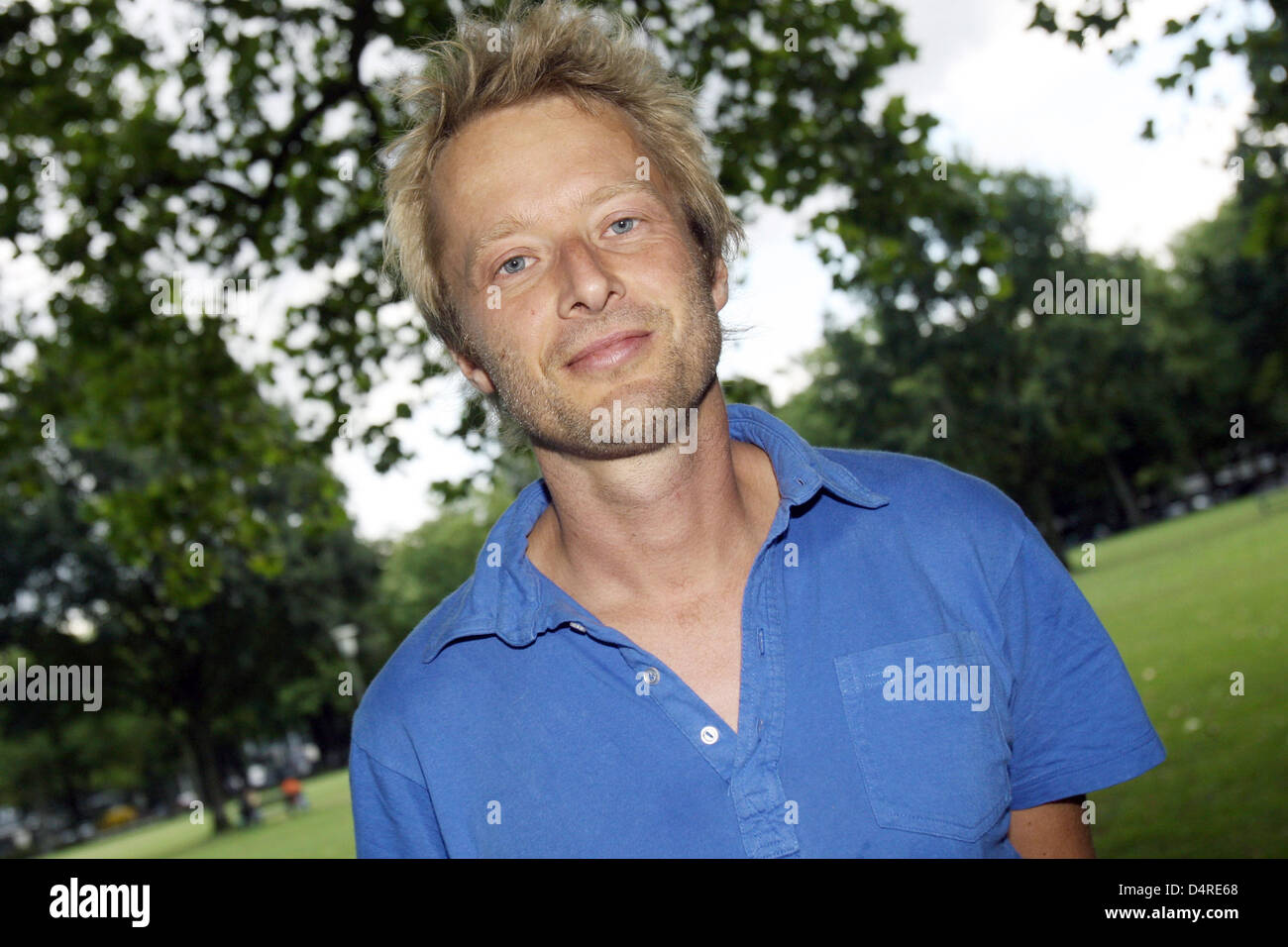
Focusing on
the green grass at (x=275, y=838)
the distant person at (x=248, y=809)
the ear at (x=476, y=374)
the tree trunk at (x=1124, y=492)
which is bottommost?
the green grass at (x=275, y=838)

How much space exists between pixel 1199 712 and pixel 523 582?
11726mm

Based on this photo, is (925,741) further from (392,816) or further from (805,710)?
(392,816)

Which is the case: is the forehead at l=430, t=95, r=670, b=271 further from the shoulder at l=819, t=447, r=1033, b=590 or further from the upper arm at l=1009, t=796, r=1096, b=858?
the upper arm at l=1009, t=796, r=1096, b=858

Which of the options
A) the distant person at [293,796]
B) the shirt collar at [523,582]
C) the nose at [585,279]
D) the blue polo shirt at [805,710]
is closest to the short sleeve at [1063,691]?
the blue polo shirt at [805,710]

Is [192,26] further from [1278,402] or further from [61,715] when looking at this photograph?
[1278,402]

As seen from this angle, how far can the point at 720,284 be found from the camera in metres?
3.28

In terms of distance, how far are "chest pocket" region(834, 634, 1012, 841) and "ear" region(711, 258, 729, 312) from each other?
1.30 m

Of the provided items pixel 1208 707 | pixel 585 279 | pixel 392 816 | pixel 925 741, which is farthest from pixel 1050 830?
pixel 1208 707

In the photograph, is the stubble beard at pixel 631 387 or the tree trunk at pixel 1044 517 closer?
the stubble beard at pixel 631 387

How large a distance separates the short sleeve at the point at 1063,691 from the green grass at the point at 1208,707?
18.6 ft

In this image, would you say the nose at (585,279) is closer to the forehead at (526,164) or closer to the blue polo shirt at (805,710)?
the forehead at (526,164)

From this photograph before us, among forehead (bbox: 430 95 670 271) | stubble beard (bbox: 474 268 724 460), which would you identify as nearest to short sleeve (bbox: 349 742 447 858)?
stubble beard (bbox: 474 268 724 460)

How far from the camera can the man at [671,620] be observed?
7.55ft
